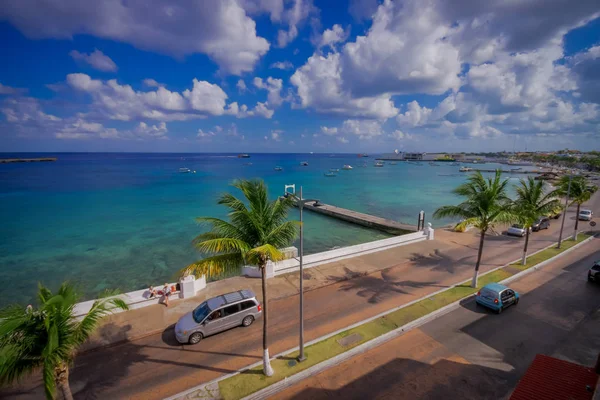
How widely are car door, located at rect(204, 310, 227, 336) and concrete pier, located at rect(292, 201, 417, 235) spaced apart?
29.7m

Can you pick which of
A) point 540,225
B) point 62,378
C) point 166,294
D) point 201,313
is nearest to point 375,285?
point 201,313

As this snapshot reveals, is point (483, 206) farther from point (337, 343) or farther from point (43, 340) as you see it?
point (43, 340)

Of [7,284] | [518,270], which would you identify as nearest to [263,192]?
[518,270]

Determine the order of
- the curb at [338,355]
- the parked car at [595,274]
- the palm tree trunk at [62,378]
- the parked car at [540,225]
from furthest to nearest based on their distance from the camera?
the parked car at [540,225], the parked car at [595,274], the curb at [338,355], the palm tree trunk at [62,378]

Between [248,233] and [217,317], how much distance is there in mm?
5654

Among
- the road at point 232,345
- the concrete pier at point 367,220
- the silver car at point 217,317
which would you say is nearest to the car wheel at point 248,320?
the silver car at point 217,317

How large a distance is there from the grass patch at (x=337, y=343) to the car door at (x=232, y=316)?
9.61 feet

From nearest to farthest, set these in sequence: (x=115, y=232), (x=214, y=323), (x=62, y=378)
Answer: (x=62, y=378)
(x=214, y=323)
(x=115, y=232)

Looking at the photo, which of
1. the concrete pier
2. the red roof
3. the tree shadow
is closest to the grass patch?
the tree shadow

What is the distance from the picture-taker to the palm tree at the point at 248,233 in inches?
370

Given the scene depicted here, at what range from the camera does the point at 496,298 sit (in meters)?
14.5

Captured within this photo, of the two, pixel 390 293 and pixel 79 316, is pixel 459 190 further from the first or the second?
pixel 79 316

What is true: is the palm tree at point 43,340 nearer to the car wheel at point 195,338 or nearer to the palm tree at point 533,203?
the car wheel at point 195,338

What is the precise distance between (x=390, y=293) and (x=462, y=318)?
13.1 feet
